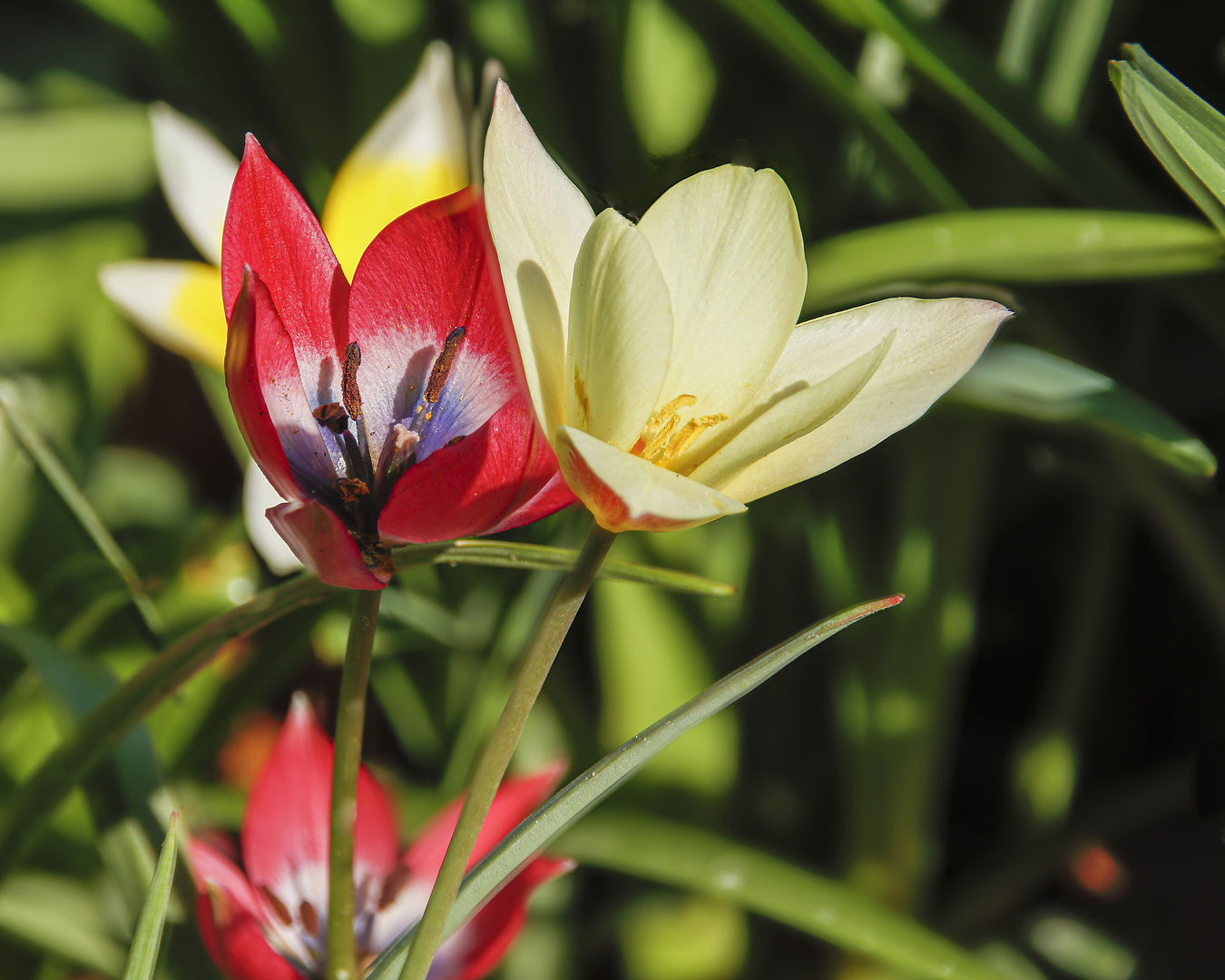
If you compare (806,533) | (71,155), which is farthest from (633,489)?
(71,155)

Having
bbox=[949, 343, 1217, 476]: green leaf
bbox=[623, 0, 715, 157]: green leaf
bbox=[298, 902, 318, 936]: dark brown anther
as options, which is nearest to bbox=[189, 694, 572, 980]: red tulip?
bbox=[298, 902, 318, 936]: dark brown anther

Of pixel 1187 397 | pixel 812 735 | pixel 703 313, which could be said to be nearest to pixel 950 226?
pixel 703 313

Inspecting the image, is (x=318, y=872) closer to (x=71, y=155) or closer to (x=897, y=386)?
(x=897, y=386)

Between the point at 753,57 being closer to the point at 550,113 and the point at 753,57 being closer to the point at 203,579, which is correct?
the point at 550,113

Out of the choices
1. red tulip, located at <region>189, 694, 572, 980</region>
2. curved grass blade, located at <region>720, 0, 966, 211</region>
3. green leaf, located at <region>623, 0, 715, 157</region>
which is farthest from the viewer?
green leaf, located at <region>623, 0, 715, 157</region>

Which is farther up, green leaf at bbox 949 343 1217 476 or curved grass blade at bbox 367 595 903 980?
green leaf at bbox 949 343 1217 476

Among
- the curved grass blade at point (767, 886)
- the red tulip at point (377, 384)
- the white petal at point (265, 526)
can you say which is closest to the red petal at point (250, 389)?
the red tulip at point (377, 384)

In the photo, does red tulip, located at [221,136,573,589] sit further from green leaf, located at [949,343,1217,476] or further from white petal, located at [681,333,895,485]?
green leaf, located at [949,343,1217,476]
